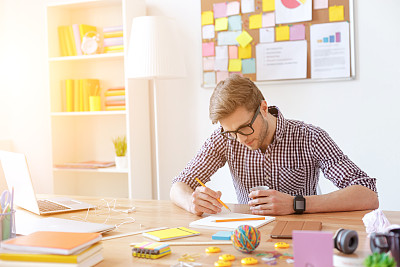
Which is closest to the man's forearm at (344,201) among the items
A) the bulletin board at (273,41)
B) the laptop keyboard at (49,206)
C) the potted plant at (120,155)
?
the laptop keyboard at (49,206)

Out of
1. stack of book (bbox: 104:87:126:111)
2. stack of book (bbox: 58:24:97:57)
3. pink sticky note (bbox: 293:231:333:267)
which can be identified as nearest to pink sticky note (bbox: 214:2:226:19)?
stack of book (bbox: 104:87:126:111)

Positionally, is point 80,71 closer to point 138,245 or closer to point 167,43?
point 167,43

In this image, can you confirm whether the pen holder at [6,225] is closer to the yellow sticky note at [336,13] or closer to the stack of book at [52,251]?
the stack of book at [52,251]

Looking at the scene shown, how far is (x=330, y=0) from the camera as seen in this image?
3168 mm

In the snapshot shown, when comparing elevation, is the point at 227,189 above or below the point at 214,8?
below

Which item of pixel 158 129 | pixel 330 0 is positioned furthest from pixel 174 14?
pixel 330 0

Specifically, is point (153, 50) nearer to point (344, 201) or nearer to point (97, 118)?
point (97, 118)

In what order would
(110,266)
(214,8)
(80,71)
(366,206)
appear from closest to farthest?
(110,266) < (366,206) < (214,8) < (80,71)

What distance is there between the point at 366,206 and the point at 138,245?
97 centimetres

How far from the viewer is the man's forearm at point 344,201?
188 cm

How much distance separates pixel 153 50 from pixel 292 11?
3.18 feet

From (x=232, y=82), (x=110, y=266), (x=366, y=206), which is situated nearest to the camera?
(x=110, y=266)

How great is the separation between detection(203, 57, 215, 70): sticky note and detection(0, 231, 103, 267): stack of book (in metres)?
2.38

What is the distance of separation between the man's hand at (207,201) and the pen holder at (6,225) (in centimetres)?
69
